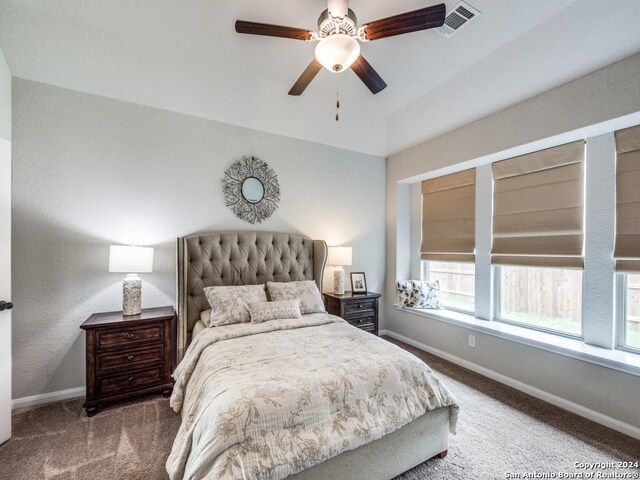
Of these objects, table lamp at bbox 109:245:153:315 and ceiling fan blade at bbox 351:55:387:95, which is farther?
table lamp at bbox 109:245:153:315

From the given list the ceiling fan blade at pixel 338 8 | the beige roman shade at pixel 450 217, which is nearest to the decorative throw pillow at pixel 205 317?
the ceiling fan blade at pixel 338 8

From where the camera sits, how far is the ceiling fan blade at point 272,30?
1.76 m

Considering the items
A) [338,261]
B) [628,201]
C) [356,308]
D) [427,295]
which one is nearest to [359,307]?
[356,308]

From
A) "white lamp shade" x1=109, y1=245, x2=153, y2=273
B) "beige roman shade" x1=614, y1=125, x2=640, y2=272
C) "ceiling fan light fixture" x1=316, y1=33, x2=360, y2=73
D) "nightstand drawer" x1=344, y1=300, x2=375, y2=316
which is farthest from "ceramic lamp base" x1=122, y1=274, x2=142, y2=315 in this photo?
"beige roman shade" x1=614, y1=125, x2=640, y2=272

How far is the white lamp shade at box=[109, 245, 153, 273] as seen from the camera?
7.61 feet

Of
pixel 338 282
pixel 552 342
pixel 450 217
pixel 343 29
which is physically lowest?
pixel 552 342

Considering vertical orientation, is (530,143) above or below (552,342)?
above

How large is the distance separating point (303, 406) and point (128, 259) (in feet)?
6.45

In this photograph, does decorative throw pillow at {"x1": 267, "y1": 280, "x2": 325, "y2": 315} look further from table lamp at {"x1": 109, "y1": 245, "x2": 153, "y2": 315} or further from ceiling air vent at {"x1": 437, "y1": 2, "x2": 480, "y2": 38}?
ceiling air vent at {"x1": 437, "y1": 2, "x2": 480, "y2": 38}

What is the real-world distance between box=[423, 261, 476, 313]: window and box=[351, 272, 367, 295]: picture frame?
3.50 feet

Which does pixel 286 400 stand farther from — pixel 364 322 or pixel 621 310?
pixel 621 310

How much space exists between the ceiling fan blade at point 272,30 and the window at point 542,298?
10.2 ft

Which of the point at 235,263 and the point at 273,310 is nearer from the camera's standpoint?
the point at 273,310

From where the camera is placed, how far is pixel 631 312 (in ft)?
7.45
